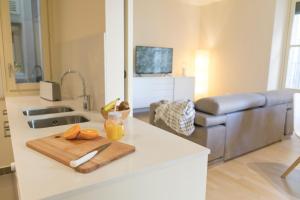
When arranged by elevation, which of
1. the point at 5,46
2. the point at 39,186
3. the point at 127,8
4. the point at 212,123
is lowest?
the point at 212,123

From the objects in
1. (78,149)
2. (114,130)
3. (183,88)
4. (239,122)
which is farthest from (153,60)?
(78,149)

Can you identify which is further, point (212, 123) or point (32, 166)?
point (212, 123)

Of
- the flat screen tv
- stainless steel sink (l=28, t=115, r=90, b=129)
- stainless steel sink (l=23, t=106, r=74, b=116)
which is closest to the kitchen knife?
stainless steel sink (l=28, t=115, r=90, b=129)

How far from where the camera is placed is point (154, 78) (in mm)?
5227

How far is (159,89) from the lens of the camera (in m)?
5.32

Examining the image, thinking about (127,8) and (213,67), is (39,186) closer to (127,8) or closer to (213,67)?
(127,8)

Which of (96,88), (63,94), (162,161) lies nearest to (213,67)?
(63,94)

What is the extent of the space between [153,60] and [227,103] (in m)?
3.20

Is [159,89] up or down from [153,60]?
down

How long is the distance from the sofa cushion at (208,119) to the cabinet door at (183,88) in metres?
3.01

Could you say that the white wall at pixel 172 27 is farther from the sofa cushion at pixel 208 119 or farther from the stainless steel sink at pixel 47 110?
the stainless steel sink at pixel 47 110

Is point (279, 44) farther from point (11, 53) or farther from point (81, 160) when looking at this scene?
point (81, 160)

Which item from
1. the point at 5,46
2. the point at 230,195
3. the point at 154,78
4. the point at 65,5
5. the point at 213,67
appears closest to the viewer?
the point at 230,195

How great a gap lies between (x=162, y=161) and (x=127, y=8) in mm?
1416
